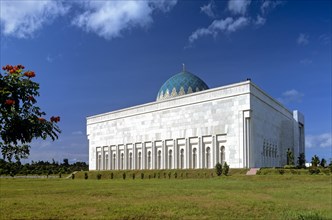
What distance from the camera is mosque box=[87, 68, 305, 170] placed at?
44428mm

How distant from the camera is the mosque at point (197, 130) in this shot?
4443cm

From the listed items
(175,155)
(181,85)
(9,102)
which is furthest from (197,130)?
(9,102)

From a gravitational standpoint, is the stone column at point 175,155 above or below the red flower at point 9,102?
below

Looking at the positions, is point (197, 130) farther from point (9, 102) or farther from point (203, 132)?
point (9, 102)

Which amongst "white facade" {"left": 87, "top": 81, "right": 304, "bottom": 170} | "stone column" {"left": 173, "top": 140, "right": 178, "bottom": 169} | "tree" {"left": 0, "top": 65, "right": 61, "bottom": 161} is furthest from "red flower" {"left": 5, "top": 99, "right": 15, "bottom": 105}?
"stone column" {"left": 173, "top": 140, "right": 178, "bottom": 169}

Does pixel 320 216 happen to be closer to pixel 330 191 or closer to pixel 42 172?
pixel 330 191

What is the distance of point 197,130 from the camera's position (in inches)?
1923

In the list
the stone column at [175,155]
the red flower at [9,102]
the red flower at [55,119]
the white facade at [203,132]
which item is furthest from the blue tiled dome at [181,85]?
the red flower at [9,102]

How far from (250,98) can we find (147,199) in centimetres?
2946

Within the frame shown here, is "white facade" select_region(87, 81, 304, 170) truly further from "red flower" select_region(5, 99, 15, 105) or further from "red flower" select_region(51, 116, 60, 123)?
"red flower" select_region(5, 99, 15, 105)

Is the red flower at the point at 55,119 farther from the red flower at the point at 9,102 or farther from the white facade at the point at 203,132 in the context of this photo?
the white facade at the point at 203,132

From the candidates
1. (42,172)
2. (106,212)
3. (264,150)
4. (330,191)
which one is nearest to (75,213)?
(106,212)

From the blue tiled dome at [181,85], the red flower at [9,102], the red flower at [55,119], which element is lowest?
the red flower at [55,119]

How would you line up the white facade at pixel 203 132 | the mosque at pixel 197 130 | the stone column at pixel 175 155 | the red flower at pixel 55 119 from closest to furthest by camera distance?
the red flower at pixel 55 119, the white facade at pixel 203 132, the mosque at pixel 197 130, the stone column at pixel 175 155
